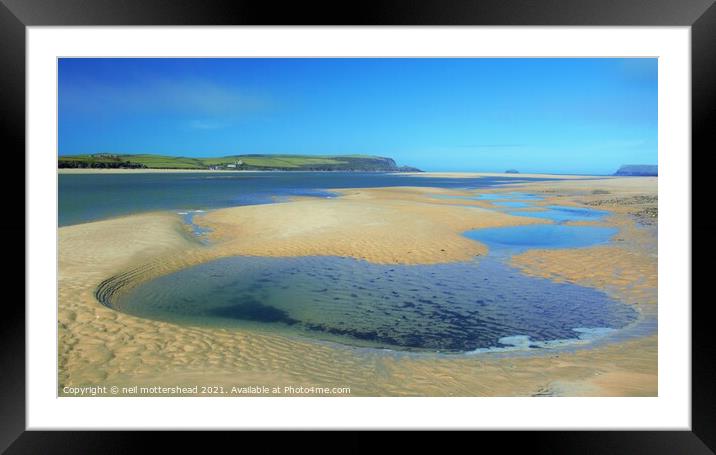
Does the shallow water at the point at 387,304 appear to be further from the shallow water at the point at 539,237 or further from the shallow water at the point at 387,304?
the shallow water at the point at 539,237

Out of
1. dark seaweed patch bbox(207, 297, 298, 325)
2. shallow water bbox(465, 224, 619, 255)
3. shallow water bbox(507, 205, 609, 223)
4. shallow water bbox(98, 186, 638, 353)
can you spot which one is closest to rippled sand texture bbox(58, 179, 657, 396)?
shallow water bbox(98, 186, 638, 353)

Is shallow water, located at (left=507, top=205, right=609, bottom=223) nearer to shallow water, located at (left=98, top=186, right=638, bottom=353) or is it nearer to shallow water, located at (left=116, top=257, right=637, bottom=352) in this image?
shallow water, located at (left=98, top=186, right=638, bottom=353)

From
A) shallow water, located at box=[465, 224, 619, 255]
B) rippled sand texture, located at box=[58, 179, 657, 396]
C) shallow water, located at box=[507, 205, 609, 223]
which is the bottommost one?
rippled sand texture, located at box=[58, 179, 657, 396]

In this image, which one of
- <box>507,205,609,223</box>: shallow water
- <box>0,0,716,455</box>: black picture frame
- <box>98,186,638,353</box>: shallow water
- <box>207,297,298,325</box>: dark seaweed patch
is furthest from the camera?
<box>507,205,609,223</box>: shallow water

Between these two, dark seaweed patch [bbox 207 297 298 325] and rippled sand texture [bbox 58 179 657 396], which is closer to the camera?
rippled sand texture [bbox 58 179 657 396]

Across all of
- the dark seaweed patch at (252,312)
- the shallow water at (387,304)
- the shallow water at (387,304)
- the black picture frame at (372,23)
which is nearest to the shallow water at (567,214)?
the shallow water at (387,304)

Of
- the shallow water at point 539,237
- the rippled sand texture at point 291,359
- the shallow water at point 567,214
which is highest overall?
the shallow water at point 567,214

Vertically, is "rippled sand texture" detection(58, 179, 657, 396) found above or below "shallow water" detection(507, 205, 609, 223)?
below

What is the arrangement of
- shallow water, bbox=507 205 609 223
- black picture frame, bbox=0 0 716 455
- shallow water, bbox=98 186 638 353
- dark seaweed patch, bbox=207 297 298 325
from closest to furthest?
black picture frame, bbox=0 0 716 455, shallow water, bbox=98 186 638 353, dark seaweed patch, bbox=207 297 298 325, shallow water, bbox=507 205 609 223
